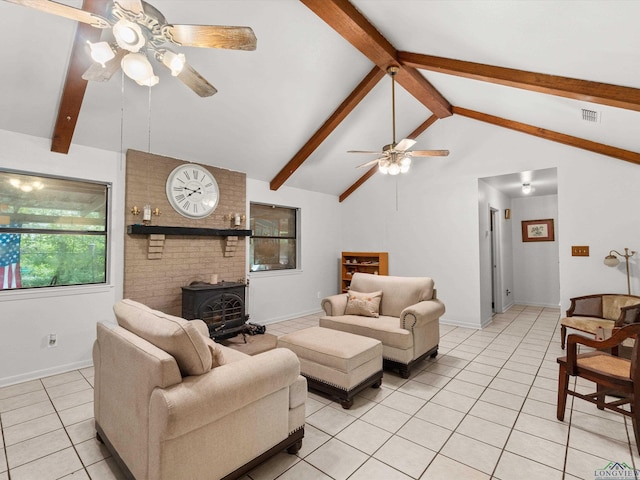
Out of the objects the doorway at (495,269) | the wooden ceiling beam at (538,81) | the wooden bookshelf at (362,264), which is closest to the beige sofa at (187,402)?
the wooden ceiling beam at (538,81)

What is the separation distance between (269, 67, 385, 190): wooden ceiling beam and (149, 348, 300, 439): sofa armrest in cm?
366

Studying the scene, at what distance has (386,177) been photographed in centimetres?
639

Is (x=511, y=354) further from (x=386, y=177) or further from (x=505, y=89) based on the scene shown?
(x=386, y=177)

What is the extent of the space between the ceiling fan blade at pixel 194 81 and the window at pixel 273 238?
3.18 metres

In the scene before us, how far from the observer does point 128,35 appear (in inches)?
73.0

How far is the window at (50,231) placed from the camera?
3203 millimetres

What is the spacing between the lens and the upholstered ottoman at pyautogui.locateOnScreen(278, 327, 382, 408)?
8.52 feet

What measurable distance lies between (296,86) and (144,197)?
2454 millimetres

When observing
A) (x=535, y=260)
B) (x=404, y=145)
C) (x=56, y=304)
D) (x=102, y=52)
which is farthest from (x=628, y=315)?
(x=56, y=304)

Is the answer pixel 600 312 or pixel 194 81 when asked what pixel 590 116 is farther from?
pixel 194 81

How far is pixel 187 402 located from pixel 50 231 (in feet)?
10.8

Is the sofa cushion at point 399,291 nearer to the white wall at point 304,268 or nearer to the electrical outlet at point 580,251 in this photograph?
the white wall at point 304,268

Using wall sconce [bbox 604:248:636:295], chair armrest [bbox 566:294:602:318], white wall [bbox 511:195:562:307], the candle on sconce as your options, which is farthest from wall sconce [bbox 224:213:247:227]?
white wall [bbox 511:195:562:307]

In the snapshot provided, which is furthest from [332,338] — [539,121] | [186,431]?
[539,121]
